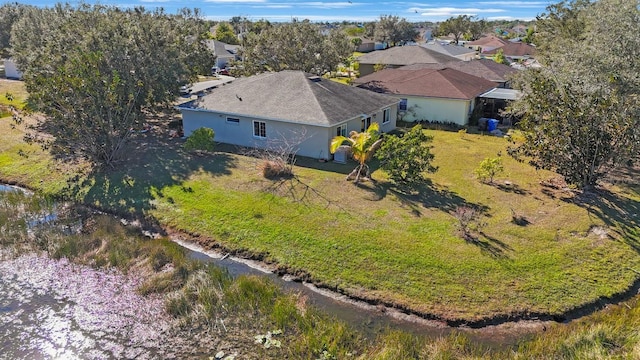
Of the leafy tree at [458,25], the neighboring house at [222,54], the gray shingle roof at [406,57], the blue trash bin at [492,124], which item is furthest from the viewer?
the leafy tree at [458,25]

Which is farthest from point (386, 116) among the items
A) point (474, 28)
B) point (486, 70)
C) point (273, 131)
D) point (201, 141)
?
point (474, 28)

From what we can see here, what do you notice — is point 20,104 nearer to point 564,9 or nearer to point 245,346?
point 245,346

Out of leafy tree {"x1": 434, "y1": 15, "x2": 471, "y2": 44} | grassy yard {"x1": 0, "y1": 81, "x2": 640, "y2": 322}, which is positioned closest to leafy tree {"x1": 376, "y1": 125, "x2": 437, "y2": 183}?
grassy yard {"x1": 0, "y1": 81, "x2": 640, "y2": 322}

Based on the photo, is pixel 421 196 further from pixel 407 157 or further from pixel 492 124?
pixel 492 124

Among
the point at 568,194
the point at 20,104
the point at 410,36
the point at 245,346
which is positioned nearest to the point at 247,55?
the point at 20,104

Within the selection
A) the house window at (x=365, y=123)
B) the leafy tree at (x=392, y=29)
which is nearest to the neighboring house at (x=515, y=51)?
the leafy tree at (x=392, y=29)

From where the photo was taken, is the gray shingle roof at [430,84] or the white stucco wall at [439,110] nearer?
the white stucco wall at [439,110]

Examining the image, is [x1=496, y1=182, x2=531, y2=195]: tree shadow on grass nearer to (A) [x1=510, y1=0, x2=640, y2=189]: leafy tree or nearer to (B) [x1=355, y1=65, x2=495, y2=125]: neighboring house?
(A) [x1=510, y1=0, x2=640, y2=189]: leafy tree

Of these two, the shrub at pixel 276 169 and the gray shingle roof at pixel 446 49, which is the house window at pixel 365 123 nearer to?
the shrub at pixel 276 169
